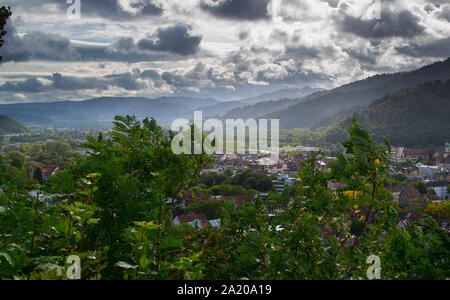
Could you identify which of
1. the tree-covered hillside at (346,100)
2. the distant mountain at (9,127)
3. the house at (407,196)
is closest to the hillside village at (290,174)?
the house at (407,196)

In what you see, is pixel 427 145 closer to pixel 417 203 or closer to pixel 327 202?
pixel 417 203

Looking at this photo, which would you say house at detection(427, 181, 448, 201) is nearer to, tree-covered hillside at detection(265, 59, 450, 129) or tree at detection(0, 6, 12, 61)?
tree at detection(0, 6, 12, 61)

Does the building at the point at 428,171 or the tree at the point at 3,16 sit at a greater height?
the tree at the point at 3,16

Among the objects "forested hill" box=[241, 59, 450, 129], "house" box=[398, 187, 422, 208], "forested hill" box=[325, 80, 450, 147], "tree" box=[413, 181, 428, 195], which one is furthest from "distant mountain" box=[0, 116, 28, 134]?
"house" box=[398, 187, 422, 208]

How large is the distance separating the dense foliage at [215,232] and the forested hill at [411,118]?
96.4 meters

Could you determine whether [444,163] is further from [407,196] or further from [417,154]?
[407,196]

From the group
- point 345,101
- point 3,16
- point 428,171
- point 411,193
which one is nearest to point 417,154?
point 428,171

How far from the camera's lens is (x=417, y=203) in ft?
107

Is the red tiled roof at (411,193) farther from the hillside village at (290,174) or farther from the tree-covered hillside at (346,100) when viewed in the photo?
the tree-covered hillside at (346,100)

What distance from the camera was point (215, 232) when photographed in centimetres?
264

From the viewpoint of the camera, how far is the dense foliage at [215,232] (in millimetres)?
1643
